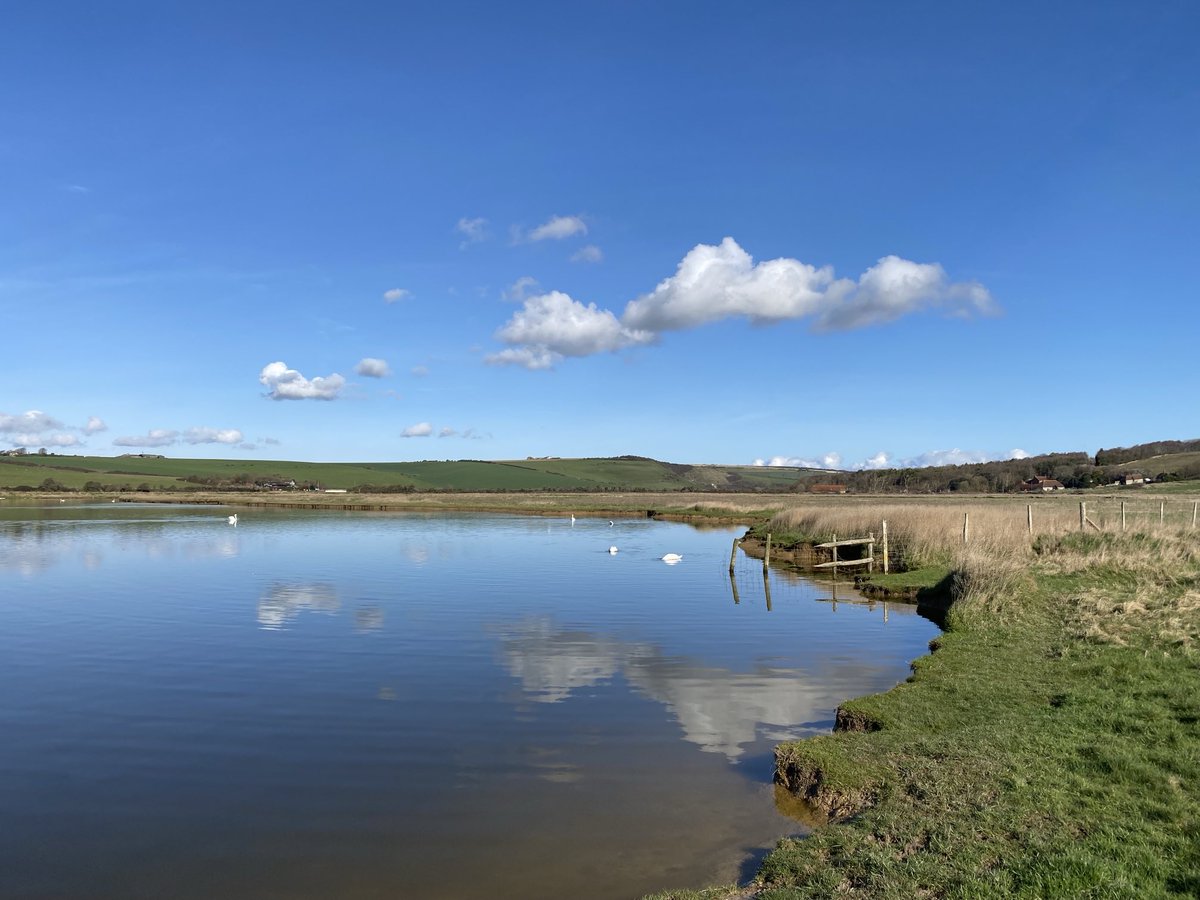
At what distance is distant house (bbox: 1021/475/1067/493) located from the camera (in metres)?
Answer: 95.9

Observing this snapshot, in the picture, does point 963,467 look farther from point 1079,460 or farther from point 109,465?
point 109,465

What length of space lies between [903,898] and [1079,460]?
134 m

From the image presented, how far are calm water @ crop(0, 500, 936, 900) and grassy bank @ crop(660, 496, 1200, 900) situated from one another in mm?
1128

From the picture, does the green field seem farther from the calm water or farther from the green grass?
the green grass

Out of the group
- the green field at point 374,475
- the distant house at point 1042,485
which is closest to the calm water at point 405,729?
the distant house at point 1042,485

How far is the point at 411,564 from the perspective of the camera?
1362 inches

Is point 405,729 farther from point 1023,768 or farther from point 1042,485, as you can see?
point 1042,485

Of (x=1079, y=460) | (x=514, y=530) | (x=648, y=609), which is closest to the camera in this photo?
(x=648, y=609)

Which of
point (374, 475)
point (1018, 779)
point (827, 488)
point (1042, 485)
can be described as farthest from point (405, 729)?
point (374, 475)

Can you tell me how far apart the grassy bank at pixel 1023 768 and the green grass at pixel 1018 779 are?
2cm

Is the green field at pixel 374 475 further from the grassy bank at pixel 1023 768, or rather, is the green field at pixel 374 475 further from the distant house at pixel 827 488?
the grassy bank at pixel 1023 768

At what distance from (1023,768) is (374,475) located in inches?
5837

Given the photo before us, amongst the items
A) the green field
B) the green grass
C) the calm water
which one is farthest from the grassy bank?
the green field

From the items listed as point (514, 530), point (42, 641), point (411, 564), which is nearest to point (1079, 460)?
point (514, 530)
